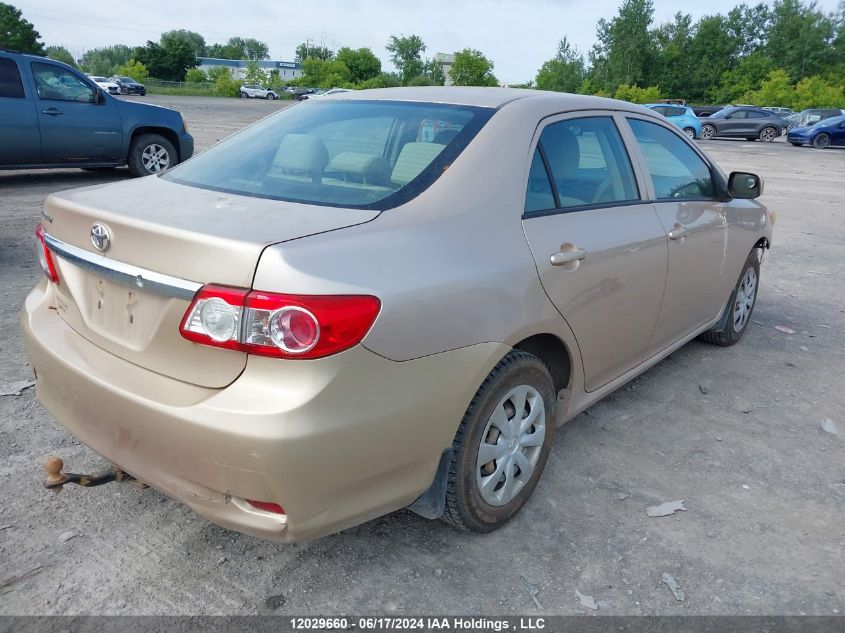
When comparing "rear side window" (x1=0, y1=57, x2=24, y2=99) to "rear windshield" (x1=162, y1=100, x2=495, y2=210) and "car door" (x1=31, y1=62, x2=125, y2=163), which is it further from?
"rear windshield" (x1=162, y1=100, x2=495, y2=210)

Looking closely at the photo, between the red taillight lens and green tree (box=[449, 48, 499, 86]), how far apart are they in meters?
98.0

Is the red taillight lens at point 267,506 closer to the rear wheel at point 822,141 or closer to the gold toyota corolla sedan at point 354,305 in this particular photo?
the gold toyota corolla sedan at point 354,305

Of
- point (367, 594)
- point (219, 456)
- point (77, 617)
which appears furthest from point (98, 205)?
point (367, 594)

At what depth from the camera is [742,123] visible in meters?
33.2

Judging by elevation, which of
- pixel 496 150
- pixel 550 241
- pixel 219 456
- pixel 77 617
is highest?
pixel 496 150

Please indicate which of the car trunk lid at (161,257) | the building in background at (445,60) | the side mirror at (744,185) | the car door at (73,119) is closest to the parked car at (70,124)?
the car door at (73,119)

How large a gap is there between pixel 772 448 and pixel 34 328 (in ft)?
11.3

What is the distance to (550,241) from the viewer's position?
113 inches

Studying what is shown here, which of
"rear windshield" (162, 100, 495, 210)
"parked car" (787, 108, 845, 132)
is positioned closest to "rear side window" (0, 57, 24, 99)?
"rear windshield" (162, 100, 495, 210)

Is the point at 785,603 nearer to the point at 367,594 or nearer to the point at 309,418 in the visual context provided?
the point at 367,594

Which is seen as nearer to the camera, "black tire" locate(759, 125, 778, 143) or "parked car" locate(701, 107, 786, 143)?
"parked car" locate(701, 107, 786, 143)

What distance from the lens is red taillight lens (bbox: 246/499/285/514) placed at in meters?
2.12

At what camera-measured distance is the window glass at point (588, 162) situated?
3117 millimetres

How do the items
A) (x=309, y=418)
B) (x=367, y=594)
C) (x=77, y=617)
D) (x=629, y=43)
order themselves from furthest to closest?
1. (x=629, y=43)
2. (x=367, y=594)
3. (x=77, y=617)
4. (x=309, y=418)
